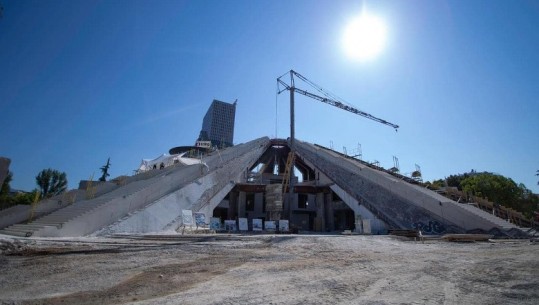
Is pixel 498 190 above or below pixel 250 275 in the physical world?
above

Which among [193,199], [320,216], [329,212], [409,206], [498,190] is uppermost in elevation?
[498,190]

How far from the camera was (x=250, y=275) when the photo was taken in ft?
21.3

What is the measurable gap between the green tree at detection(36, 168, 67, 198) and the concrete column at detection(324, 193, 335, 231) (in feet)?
143

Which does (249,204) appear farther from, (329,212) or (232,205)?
(329,212)

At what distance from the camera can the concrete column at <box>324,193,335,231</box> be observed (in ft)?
111

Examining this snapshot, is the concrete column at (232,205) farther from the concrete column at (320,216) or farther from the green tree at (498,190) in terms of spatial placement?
the green tree at (498,190)

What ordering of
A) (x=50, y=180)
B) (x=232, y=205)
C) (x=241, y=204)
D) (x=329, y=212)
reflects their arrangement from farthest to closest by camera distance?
(x=50, y=180) → (x=232, y=205) → (x=241, y=204) → (x=329, y=212)

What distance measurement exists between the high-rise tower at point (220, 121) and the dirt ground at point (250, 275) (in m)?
161

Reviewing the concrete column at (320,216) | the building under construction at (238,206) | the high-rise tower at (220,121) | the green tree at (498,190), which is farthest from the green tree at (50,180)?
the high-rise tower at (220,121)

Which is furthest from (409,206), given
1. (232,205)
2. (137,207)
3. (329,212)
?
(232,205)

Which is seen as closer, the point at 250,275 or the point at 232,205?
the point at 250,275

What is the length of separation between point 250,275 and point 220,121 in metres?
173

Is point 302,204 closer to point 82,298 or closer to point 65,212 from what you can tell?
point 65,212

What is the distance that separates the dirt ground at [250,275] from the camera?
484 centimetres
